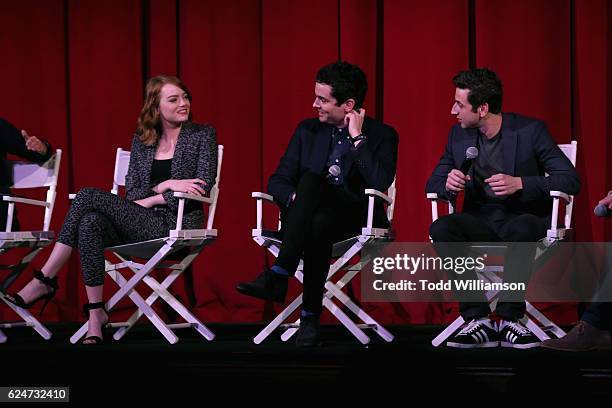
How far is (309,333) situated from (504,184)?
954 millimetres

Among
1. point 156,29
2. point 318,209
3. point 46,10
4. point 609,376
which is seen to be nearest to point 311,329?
point 318,209

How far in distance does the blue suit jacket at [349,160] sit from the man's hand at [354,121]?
6cm

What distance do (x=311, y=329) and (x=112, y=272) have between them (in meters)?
1.01

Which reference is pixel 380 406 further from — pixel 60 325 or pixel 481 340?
pixel 60 325

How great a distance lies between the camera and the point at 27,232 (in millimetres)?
3744

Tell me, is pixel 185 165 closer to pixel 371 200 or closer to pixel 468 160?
pixel 371 200

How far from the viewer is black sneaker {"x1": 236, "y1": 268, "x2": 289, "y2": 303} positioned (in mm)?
3160

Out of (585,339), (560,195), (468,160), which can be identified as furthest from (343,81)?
(585,339)

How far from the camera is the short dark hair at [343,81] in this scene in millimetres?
3650

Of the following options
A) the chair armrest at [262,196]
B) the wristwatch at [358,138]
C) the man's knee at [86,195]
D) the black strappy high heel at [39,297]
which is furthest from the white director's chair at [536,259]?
the black strappy high heel at [39,297]

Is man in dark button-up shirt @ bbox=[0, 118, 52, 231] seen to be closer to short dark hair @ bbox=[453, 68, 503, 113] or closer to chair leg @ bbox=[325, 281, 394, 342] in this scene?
chair leg @ bbox=[325, 281, 394, 342]

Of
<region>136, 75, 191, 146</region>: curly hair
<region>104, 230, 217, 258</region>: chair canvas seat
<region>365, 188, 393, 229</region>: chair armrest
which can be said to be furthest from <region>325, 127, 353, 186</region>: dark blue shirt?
<region>136, 75, 191, 146</region>: curly hair

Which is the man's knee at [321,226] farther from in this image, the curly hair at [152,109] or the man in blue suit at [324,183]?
the curly hair at [152,109]

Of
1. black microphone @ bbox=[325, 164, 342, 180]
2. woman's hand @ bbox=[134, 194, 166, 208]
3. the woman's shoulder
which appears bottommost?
woman's hand @ bbox=[134, 194, 166, 208]
